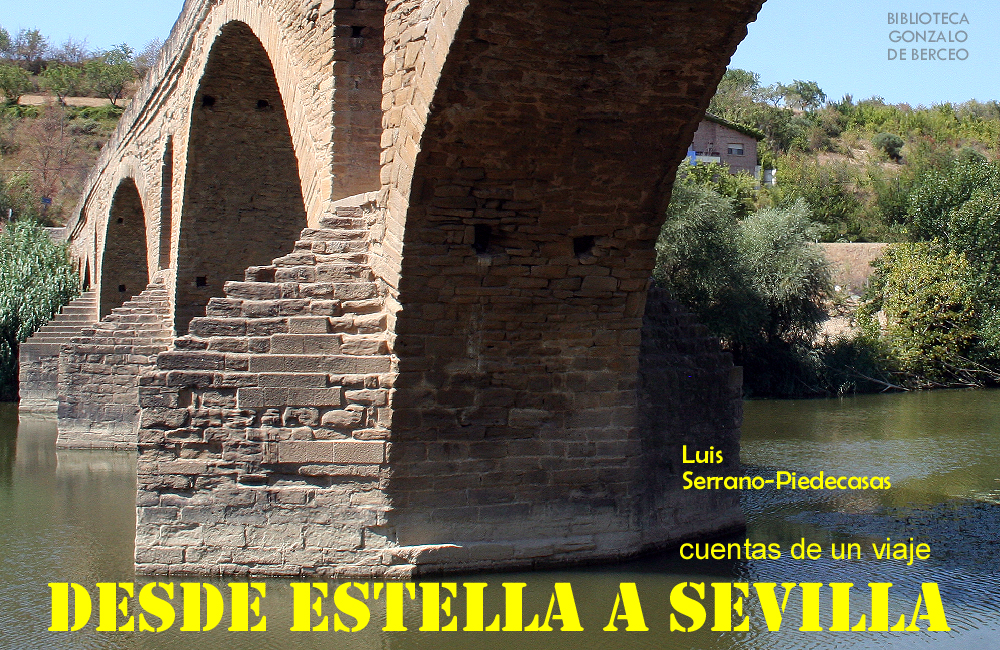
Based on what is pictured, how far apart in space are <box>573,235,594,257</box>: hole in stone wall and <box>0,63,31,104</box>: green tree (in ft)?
150

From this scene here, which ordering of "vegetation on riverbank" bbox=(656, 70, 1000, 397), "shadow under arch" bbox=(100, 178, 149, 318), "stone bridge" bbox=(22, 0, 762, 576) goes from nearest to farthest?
"stone bridge" bbox=(22, 0, 762, 576) → "vegetation on riverbank" bbox=(656, 70, 1000, 397) → "shadow under arch" bbox=(100, 178, 149, 318)

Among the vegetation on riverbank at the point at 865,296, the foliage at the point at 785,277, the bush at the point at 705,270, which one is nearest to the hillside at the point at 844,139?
the vegetation on riverbank at the point at 865,296

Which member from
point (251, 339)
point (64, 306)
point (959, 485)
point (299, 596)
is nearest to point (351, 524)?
point (299, 596)

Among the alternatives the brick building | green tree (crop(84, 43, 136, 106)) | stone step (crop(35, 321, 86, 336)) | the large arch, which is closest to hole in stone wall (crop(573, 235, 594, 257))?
the large arch

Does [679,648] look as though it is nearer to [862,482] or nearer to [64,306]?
[862,482]

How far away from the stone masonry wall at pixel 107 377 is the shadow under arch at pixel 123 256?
548 centimetres

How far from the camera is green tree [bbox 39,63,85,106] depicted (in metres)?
45.9

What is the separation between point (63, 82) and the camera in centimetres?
4647

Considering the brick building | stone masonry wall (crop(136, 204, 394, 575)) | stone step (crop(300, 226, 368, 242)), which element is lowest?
stone masonry wall (crop(136, 204, 394, 575))

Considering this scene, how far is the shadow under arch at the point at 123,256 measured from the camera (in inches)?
681

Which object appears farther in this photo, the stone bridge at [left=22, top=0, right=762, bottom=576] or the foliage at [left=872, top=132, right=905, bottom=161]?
the foliage at [left=872, top=132, right=905, bottom=161]

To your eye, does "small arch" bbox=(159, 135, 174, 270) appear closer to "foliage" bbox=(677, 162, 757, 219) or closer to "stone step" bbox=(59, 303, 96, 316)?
"stone step" bbox=(59, 303, 96, 316)

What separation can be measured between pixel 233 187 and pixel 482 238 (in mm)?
6059

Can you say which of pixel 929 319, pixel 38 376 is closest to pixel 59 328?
pixel 38 376
